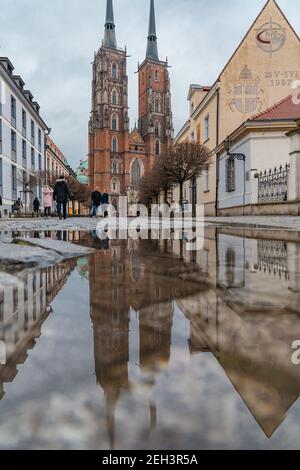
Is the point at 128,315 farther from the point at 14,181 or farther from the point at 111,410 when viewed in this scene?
the point at 14,181

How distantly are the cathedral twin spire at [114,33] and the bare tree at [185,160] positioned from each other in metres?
69.7

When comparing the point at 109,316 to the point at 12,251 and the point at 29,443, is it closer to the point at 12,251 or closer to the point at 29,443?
the point at 29,443

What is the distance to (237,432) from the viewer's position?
60cm

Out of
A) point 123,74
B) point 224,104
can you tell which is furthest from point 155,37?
point 224,104

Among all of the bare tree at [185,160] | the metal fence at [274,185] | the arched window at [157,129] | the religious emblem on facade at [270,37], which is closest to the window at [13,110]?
the bare tree at [185,160]

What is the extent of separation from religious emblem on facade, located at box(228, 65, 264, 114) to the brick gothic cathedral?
5434 centimetres

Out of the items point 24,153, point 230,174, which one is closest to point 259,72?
point 230,174

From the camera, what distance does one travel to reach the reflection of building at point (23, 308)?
3.00 feet

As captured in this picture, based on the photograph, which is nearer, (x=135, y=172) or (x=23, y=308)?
(x=23, y=308)

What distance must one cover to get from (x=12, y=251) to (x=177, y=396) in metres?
2.62

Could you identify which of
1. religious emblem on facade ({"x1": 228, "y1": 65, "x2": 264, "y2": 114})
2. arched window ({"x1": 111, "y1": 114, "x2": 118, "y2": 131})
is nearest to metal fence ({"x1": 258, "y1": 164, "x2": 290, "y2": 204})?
religious emblem on facade ({"x1": 228, "y1": 65, "x2": 264, "y2": 114})

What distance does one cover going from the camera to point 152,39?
282 ft

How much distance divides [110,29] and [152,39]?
11002 mm

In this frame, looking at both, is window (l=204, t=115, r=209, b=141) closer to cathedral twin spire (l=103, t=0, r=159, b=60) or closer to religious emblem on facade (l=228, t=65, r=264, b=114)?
religious emblem on facade (l=228, t=65, r=264, b=114)
